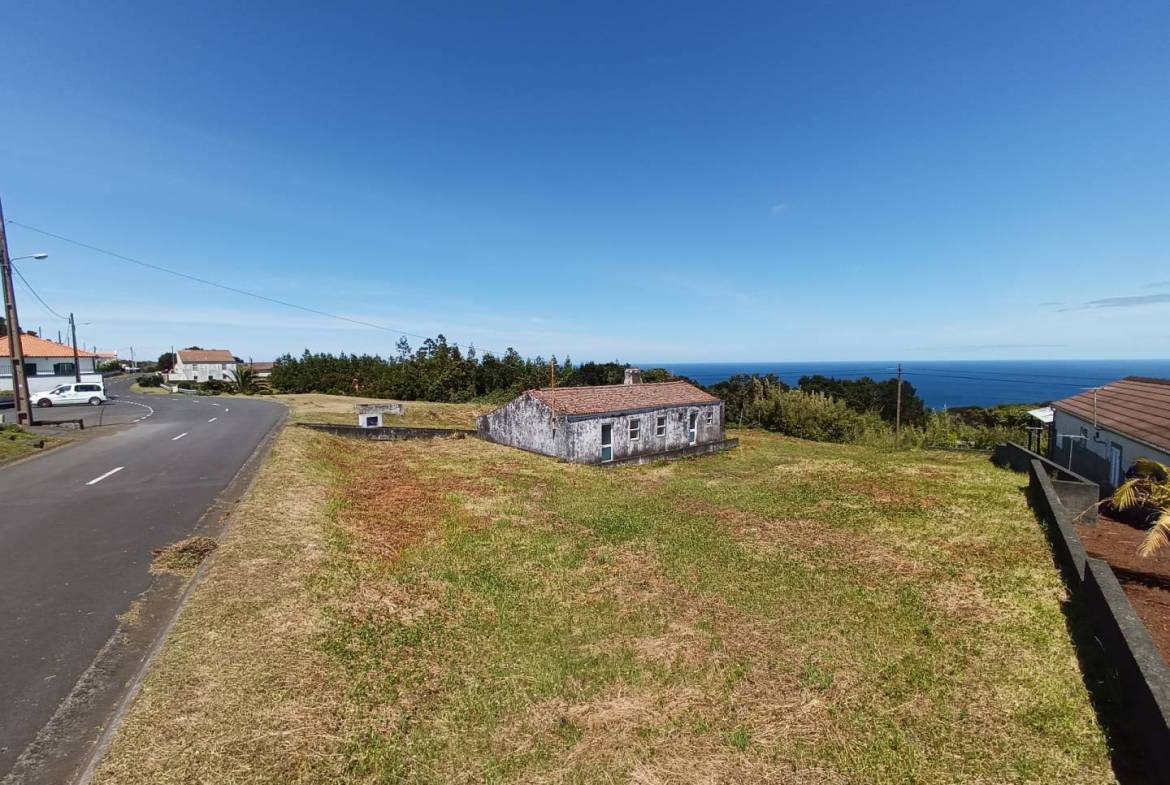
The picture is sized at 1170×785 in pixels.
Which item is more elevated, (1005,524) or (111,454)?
(111,454)

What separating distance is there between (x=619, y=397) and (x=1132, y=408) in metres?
20.5

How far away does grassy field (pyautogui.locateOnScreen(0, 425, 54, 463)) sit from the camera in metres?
17.0

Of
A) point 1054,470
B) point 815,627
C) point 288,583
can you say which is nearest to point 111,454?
point 288,583

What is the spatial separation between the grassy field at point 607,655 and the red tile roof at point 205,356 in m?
99.2

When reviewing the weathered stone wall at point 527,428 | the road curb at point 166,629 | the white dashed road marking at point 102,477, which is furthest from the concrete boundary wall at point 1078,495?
the white dashed road marking at point 102,477

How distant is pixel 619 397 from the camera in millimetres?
28375

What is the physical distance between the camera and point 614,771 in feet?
17.7

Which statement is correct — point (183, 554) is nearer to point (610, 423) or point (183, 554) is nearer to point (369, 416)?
point (610, 423)

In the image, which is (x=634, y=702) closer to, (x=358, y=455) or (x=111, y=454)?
(x=358, y=455)

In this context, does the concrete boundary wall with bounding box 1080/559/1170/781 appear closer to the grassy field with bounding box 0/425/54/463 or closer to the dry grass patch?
the dry grass patch

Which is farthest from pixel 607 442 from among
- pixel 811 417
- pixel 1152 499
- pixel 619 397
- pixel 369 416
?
pixel 811 417

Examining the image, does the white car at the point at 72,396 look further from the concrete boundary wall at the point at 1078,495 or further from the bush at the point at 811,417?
the concrete boundary wall at the point at 1078,495

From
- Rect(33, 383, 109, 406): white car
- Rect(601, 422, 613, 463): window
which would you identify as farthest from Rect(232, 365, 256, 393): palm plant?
Rect(601, 422, 613, 463): window

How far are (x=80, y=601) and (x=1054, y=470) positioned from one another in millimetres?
26932
